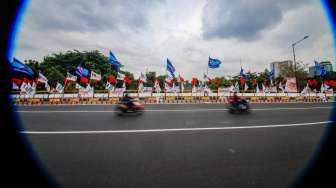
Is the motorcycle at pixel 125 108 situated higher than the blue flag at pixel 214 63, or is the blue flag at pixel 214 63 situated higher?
the blue flag at pixel 214 63

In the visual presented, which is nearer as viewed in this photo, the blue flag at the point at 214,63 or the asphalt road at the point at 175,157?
the asphalt road at the point at 175,157

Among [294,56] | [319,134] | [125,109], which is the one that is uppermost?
[294,56]

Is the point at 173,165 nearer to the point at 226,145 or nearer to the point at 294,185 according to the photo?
the point at 226,145

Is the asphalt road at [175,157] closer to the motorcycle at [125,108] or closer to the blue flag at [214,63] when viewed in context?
the motorcycle at [125,108]

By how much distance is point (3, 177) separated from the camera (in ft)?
8.66

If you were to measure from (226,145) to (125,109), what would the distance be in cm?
740

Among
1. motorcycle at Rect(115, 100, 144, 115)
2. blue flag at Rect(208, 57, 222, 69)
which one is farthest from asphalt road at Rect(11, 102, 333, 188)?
blue flag at Rect(208, 57, 222, 69)

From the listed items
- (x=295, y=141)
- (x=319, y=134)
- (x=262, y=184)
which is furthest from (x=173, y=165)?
(x=319, y=134)

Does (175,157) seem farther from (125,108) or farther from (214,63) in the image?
(214,63)

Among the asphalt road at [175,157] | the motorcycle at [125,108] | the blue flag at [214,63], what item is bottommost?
the asphalt road at [175,157]

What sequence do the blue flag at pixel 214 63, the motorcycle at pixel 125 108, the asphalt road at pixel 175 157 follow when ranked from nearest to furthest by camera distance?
1. the asphalt road at pixel 175 157
2. the motorcycle at pixel 125 108
3. the blue flag at pixel 214 63

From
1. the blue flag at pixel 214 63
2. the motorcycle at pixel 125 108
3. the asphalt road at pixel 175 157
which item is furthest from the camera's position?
the blue flag at pixel 214 63

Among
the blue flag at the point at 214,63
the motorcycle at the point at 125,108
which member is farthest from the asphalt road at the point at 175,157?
the blue flag at the point at 214,63

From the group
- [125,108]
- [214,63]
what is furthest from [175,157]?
Answer: [214,63]
